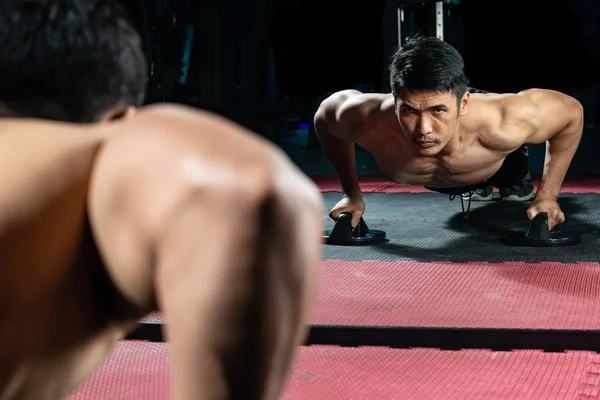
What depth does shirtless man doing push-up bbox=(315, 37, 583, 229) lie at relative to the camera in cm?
234

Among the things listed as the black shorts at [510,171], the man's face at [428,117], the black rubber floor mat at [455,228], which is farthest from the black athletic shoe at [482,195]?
the man's face at [428,117]

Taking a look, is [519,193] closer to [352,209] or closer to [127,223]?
[352,209]

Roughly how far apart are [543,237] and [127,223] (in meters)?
2.35

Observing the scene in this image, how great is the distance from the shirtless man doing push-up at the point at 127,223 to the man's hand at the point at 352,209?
2268 mm

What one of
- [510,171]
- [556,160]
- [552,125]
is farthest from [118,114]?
[510,171]

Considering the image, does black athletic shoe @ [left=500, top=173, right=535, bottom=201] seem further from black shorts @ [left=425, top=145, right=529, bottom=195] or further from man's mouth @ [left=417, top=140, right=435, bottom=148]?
man's mouth @ [left=417, top=140, right=435, bottom=148]

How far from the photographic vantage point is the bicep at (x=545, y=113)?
96.4 inches

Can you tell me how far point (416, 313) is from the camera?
5.49 feet

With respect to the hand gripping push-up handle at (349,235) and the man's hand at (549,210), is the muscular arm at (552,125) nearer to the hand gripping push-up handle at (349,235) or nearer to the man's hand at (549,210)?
the man's hand at (549,210)

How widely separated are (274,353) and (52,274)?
0.40 ft

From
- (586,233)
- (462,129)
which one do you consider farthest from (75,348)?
(586,233)

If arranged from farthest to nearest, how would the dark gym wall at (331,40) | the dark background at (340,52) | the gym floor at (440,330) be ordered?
the dark gym wall at (331,40) → the dark background at (340,52) → the gym floor at (440,330)

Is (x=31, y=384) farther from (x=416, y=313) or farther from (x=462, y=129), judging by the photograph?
(x=462, y=129)

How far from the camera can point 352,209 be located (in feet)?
8.90
